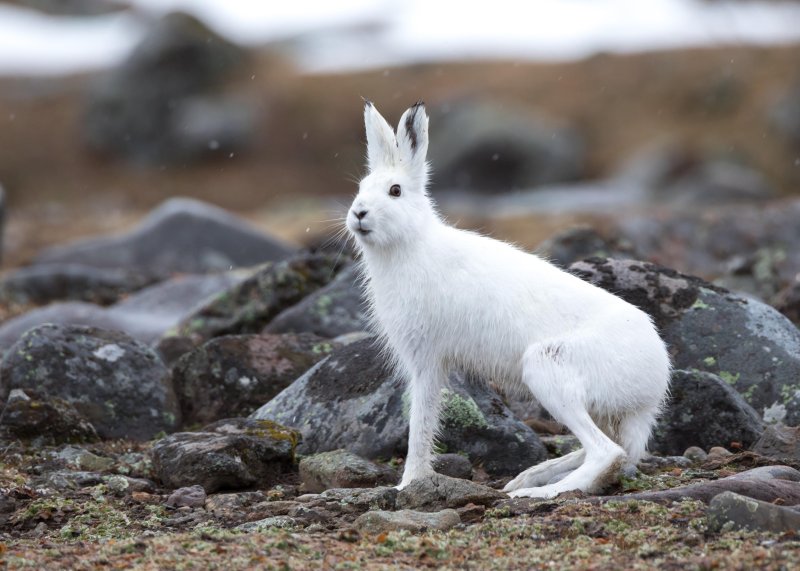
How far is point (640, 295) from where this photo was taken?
1013 cm

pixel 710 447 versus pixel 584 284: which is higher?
pixel 584 284

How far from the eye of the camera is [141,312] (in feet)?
49.6

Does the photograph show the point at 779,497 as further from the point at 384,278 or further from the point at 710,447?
the point at 384,278

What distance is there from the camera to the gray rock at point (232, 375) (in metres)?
10.3

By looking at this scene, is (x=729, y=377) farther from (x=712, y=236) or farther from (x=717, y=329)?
(x=712, y=236)

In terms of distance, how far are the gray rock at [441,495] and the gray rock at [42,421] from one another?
336 centimetres

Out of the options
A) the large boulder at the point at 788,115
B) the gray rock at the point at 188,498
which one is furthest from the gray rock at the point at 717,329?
the large boulder at the point at 788,115

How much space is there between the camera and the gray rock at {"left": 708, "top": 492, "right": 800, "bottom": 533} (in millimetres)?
6336

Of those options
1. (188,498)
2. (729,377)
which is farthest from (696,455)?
(188,498)

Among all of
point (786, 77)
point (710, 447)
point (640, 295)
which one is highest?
point (786, 77)

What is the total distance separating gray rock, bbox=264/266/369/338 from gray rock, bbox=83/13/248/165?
35308mm

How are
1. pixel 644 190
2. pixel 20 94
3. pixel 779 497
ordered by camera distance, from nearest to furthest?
pixel 779 497
pixel 644 190
pixel 20 94

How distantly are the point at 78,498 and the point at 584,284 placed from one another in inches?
153

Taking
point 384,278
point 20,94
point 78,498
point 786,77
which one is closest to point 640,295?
point 384,278
